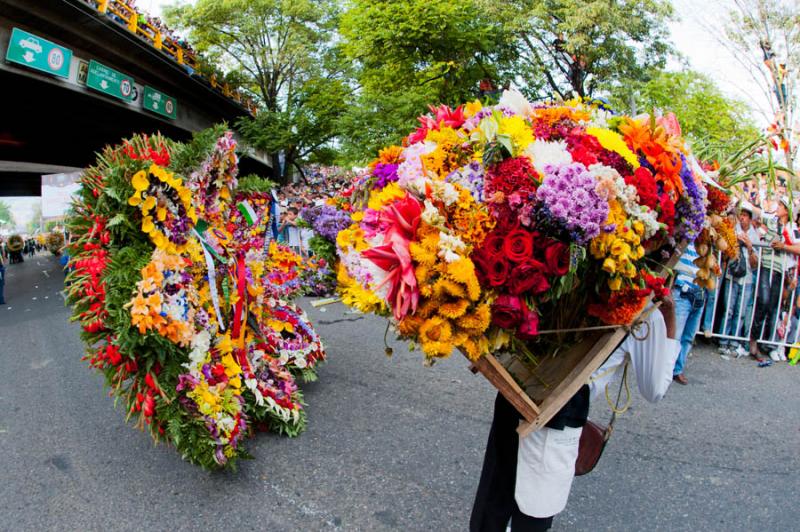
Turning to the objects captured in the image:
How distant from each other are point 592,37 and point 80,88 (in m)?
15.1

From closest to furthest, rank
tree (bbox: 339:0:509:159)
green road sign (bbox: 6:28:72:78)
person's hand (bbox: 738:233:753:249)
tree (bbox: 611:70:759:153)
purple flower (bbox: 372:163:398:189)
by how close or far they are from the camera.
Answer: purple flower (bbox: 372:163:398:189)
person's hand (bbox: 738:233:753:249)
green road sign (bbox: 6:28:72:78)
tree (bbox: 339:0:509:159)
tree (bbox: 611:70:759:153)

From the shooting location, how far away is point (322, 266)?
424 inches

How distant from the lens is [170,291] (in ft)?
11.8

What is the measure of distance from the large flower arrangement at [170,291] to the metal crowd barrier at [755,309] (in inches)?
228

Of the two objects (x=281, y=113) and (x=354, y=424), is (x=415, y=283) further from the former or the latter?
(x=281, y=113)

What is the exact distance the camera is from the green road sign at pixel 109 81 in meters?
14.8

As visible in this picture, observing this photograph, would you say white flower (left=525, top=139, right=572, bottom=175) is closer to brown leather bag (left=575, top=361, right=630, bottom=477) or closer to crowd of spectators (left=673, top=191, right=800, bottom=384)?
brown leather bag (left=575, top=361, right=630, bottom=477)

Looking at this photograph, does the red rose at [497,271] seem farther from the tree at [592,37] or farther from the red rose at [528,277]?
the tree at [592,37]

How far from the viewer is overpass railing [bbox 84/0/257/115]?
14.5 m

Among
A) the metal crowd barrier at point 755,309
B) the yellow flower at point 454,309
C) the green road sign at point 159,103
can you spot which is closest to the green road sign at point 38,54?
the green road sign at point 159,103

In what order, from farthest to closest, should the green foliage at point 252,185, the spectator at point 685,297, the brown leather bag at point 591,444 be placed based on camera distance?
the spectator at point 685,297
the green foliage at point 252,185
the brown leather bag at point 591,444

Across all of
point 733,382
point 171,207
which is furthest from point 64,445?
point 733,382

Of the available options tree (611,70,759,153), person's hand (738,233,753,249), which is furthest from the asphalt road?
→ tree (611,70,759,153)

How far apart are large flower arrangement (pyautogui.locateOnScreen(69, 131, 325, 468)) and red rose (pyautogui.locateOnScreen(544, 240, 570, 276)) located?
260 cm
